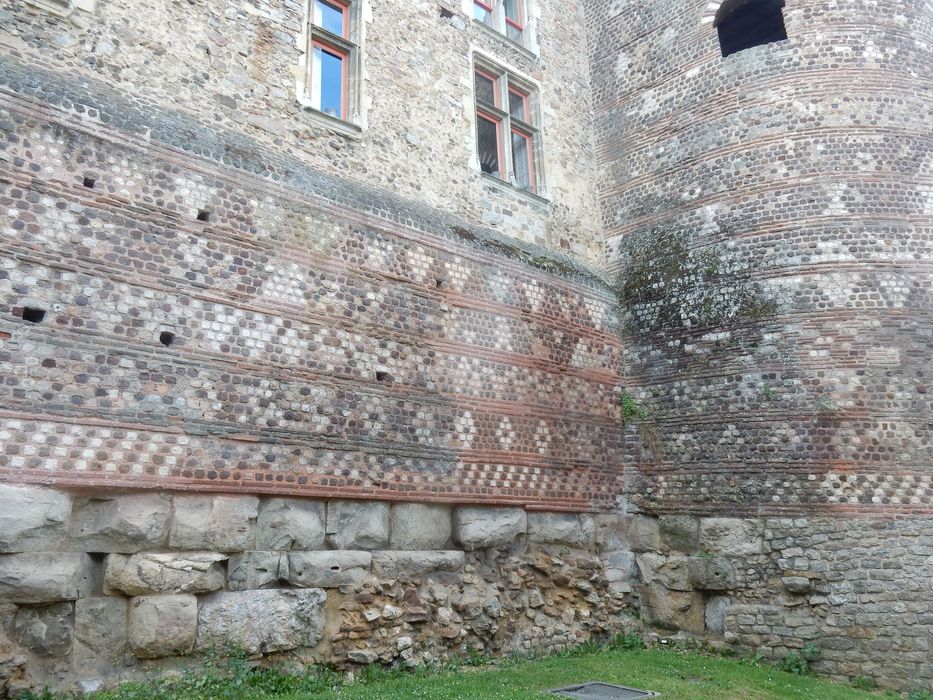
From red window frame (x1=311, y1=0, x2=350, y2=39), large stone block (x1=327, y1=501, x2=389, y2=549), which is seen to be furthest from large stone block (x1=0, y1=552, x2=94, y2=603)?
red window frame (x1=311, y1=0, x2=350, y2=39)

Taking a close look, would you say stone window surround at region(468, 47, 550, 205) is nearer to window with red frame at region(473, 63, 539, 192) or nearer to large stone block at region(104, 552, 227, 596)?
window with red frame at region(473, 63, 539, 192)

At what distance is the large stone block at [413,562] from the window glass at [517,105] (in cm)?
708

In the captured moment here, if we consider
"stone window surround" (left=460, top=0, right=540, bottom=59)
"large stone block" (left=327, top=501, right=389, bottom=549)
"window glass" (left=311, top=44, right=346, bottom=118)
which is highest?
"stone window surround" (left=460, top=0, right=540, bottom=59)

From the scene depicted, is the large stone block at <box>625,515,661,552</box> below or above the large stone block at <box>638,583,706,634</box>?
above

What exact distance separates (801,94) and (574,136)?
3.48 m

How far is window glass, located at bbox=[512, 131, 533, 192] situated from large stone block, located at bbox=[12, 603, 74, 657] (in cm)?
831

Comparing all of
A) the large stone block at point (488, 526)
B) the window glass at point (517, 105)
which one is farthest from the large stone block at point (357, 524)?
the window glass at point (517, 105)

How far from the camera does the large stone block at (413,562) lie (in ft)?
24.8

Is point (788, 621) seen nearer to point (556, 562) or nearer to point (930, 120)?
point (556, 562)

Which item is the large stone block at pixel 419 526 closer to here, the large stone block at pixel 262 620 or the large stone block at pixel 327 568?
the large stone block at pixel 327 568

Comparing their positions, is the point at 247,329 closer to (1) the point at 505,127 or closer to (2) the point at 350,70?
(2) the point at 350,70

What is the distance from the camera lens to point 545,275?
1048 cm

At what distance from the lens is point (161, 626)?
597 centimetres

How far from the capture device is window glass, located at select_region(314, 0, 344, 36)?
912cm
